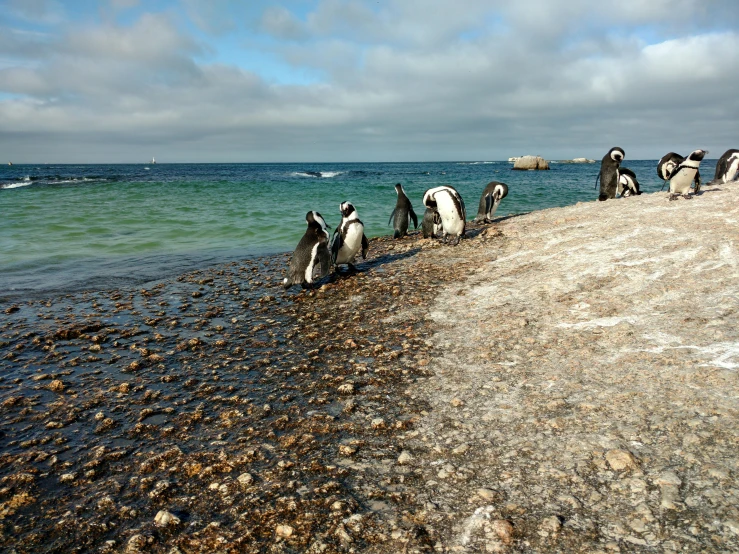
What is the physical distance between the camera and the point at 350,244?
7883 mm

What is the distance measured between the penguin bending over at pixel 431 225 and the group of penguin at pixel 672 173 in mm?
4691

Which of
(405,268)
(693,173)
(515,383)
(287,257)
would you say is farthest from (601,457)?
(693,173)

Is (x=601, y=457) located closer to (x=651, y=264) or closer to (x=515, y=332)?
(x=515, y=332)

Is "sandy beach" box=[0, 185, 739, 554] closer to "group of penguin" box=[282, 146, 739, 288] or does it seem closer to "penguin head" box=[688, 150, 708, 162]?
"group of penguin" box=[282, 146, 739, 288]

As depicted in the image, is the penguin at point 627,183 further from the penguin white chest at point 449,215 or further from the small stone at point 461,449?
the small stone at point 461,449

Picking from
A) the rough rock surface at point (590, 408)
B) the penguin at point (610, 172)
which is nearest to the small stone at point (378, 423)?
the rough rock surface at point (590, 408)

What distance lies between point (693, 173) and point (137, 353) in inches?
444

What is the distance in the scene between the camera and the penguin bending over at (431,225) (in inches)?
401

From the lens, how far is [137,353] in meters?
4.73

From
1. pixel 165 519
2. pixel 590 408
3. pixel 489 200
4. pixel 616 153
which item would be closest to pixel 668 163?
pixel 616 153

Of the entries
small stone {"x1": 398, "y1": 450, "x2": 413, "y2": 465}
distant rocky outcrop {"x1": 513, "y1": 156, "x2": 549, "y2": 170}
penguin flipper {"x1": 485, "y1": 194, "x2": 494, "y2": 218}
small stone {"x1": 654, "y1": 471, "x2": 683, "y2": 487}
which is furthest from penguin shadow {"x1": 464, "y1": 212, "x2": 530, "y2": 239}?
distant rocky outcrop {"x1": 513, "y1": 156, "x2": 549, "y2": 170}

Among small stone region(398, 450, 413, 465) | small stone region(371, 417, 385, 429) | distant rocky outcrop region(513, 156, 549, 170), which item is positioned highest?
distant rocky outcrop region(513, 156, 549, 170)

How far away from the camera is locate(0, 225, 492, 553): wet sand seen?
2402 mm

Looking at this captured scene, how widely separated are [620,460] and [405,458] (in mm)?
1122
